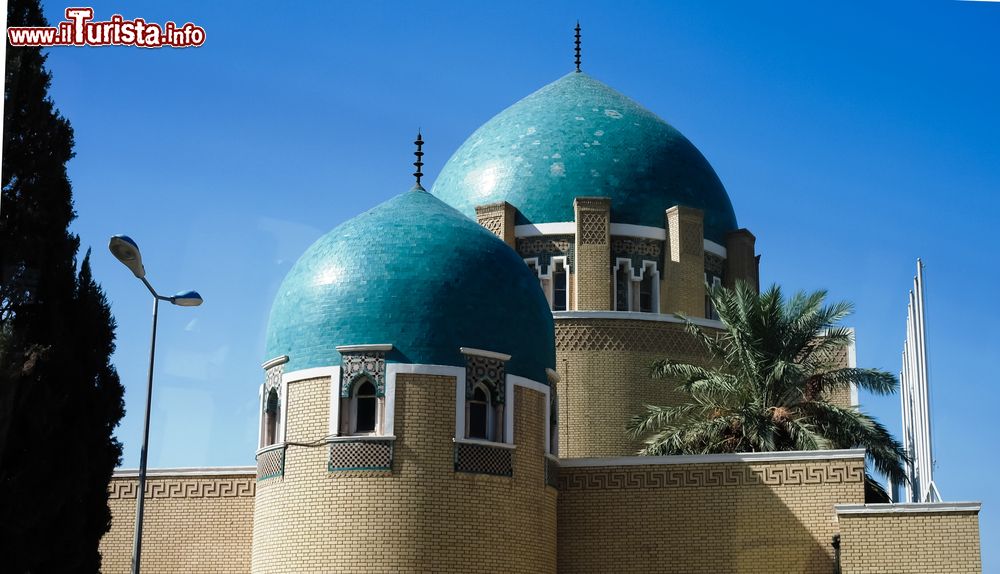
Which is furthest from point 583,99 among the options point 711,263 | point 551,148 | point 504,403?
point 504,403

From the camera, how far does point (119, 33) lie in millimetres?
14188

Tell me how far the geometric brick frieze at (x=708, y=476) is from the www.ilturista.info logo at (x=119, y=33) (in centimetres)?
1155

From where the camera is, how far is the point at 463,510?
2142 centimetres

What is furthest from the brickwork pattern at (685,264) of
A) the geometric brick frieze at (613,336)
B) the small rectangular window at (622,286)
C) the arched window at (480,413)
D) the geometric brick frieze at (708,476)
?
the arched window at (480,413)

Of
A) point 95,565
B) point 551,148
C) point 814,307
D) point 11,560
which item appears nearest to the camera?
point 11,560

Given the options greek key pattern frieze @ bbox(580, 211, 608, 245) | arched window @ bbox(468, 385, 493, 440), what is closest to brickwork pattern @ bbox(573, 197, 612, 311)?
greek key pattern frieze @ bbox(580, 211, 608, 245)

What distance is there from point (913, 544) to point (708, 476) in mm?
3443

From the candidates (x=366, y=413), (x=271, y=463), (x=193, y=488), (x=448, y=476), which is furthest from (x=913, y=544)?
(x=193, y=488)

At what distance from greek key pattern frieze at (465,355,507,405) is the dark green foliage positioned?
610 centimetres

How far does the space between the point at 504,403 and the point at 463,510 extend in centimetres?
184

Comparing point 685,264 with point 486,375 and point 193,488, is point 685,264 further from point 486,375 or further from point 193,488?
point 193,488

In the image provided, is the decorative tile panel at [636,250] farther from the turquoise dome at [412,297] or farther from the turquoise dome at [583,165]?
the turquoise dome at [412,297]

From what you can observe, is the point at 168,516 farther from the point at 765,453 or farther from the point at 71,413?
the point at 765,453

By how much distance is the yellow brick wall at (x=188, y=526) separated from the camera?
24625mm
